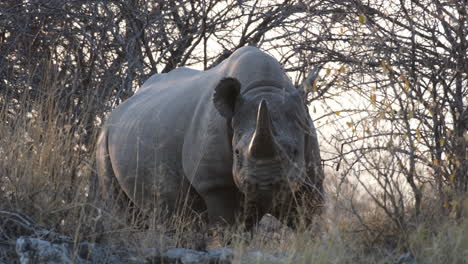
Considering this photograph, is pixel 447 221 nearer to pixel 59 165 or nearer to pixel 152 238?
pixel 152 238

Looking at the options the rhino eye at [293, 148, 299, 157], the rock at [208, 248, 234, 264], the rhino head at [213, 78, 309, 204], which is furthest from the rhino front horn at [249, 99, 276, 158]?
the rock at [208, 248, 234, 264]

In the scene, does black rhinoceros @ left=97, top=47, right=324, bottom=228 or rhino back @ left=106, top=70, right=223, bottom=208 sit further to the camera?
rhino back @ left=106, top=70, right=223, bottom=208

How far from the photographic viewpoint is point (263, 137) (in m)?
5.20

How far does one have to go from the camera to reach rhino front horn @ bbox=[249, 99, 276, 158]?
518cm

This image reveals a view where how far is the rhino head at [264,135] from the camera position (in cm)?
521

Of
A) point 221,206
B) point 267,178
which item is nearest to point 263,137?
point 267,178

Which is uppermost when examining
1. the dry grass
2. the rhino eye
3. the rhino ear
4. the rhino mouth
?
the rhino ear

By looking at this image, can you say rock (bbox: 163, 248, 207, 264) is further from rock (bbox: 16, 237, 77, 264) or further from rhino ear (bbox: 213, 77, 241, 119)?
rhino ear (bbox: 213, 77, 241, 119)

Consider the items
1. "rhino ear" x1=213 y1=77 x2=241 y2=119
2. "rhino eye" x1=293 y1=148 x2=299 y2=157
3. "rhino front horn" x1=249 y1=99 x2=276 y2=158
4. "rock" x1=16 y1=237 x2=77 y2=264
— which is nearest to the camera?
"rock" x1=16 y1=237 x2=77 y2=264

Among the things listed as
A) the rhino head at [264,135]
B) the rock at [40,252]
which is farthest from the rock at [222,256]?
the rhino head at [264,135]

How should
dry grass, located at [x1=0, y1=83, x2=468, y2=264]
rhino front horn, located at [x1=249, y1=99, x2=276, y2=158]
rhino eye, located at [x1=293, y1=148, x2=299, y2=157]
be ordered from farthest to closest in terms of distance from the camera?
rhino eye, located at [x1=293, y1=148, x2=299, y2=157] < rhino front horn, located at [x1=249, y1=99, x2=276, y2=158] < dry grass, located at [x1=0, y1=83, x2=468, y2=264]

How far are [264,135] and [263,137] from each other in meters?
0.01

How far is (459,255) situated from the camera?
4242mm

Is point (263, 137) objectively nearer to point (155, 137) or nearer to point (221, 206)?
point (221, 206)
